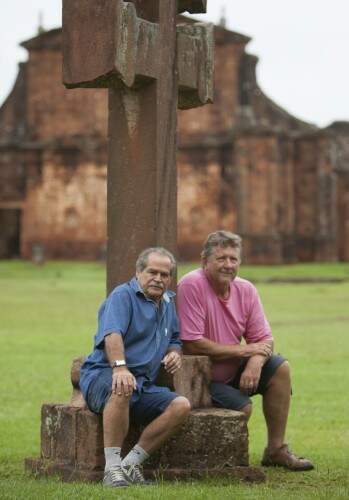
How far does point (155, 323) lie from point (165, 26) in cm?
205

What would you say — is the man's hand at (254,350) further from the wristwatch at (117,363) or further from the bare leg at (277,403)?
the wristwatch at (117,363)

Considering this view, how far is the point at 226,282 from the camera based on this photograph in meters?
7.40

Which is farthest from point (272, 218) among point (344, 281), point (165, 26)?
point (165, 26)

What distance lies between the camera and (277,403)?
753cm

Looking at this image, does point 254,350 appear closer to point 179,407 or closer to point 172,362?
point 172,362

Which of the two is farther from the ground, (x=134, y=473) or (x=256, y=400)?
(x=134, y=473)

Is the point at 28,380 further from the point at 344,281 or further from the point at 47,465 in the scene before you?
→ the point at 344,281

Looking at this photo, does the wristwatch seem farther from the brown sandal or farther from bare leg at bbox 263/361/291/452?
the brown sandal

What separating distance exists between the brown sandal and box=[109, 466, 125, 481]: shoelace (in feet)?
4.93

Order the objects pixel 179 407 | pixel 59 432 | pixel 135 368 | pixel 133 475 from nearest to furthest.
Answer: pixel 133 475 < pixel 179 407 < pixel 135 368 < pixel 59 432

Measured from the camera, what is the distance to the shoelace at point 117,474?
6.34 meters

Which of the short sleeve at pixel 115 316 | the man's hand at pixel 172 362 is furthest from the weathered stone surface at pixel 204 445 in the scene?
the short sleeve at pixel 115 316

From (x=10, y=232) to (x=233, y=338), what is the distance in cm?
4227

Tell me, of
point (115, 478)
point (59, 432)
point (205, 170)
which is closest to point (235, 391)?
point (59, 432)
